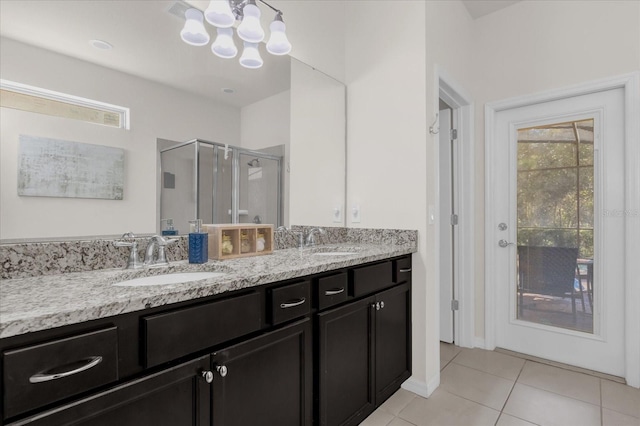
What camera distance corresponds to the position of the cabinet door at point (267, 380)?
1036mm

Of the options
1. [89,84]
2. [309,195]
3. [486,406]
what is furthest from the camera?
[309,195]

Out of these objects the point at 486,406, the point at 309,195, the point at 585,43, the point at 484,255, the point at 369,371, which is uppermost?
the point at 585,43

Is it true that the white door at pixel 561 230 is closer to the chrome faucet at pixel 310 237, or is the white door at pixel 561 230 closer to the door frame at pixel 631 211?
the door frame at pixel 631 211

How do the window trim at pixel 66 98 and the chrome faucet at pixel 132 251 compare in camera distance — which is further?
the chrome faucet at pixel 132 251

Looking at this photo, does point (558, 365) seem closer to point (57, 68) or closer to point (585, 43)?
point (585, 43)

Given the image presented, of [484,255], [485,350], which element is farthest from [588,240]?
[485,350]

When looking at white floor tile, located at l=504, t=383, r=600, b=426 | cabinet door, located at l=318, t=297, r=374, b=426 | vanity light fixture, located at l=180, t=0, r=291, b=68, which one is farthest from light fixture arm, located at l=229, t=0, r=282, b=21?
white floor tile, located at l=504, t=383, r=600, b=426

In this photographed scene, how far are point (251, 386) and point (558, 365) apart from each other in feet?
8.09

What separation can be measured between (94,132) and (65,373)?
0.92 meters

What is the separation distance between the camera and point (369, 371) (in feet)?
5.53

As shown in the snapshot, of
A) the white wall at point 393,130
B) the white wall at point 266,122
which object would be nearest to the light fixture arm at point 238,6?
the white wall at point 266,122

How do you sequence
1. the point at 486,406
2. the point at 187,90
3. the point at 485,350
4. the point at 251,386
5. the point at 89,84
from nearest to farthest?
1. the point at 251,386
2. the point at 89,84
3. the point at 187,90
4. the point at 486,406
5. the point at 485,350

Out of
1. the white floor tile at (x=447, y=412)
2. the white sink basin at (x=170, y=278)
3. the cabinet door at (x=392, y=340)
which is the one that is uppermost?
the white sink basin at (x=170, y=278)

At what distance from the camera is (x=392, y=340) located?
1885 millimetres
